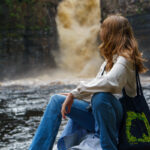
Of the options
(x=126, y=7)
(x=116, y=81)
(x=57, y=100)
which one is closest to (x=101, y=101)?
(x=116, y=81)

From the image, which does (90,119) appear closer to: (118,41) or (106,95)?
(106,95)

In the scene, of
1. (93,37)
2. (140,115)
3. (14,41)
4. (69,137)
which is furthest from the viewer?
(93,37)

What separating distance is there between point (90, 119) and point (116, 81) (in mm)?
500

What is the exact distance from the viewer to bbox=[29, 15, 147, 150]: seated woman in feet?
7.72

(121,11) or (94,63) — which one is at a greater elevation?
(121,11)

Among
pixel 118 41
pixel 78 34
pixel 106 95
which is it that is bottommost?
pixel 78 34

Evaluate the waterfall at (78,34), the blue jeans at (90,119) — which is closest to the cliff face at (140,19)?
the waterfall at (78,34)

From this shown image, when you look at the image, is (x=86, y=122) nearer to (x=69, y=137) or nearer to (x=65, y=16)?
(x=69, y=137)

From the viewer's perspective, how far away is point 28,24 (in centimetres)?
2122

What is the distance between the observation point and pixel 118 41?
2510mm

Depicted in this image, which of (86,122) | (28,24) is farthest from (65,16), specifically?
(86,122)

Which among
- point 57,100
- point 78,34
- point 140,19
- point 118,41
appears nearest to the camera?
point 118,41

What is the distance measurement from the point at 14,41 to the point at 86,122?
18311mm

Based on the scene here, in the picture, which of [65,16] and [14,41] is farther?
[65,16]
